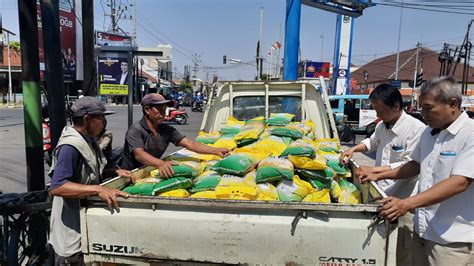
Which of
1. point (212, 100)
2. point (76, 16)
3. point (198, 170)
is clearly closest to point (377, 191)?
point (198, 170)

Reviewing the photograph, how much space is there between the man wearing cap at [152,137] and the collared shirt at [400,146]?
1512 mm

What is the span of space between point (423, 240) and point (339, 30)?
26.0 m

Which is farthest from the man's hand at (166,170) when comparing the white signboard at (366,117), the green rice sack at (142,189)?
the white signboard at (366,117)

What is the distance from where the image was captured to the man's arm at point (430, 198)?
210 cm

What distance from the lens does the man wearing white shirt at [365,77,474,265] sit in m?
2.12

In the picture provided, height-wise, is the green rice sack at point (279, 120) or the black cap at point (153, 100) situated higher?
the black cap at point (153, 100)

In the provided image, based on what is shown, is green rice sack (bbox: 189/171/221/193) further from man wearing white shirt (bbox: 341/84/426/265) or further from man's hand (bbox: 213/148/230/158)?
man wearing white shirt (bbox: 341/84/426/265)

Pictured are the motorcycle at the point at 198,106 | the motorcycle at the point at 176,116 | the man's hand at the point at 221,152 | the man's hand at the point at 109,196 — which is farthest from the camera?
the motorcycle at the point at 198,106

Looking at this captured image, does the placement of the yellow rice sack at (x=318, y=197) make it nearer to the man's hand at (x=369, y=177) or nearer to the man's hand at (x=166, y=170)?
the man's hand at (x=369, y=177)

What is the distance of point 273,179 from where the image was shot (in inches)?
106

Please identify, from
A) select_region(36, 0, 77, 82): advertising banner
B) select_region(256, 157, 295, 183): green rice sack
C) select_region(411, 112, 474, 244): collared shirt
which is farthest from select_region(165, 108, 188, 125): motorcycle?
select_region(411, 112, 474, 244): collared shirt

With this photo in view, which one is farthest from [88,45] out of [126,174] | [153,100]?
[126,174]

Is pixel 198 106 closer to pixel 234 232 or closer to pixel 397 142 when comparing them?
pixel 397 142

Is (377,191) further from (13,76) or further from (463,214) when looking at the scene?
(13,76)
